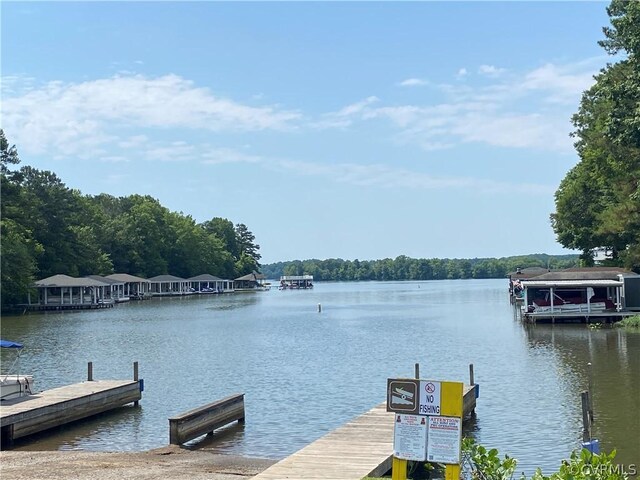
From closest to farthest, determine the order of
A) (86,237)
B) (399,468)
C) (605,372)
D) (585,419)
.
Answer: (399,468) < (585,419) < (605,372) < (86,237)

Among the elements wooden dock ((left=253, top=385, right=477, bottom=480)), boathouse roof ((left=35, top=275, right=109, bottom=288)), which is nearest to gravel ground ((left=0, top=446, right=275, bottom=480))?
wooden dock ((left=253, top=385, right=477, bottom=480))

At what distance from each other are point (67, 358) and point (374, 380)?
18260 mm

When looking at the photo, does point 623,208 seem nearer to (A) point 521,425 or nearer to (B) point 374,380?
(B) point 374,380

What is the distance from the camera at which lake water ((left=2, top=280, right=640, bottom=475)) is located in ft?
68.9

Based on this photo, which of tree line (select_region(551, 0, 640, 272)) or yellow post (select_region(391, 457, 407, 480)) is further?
tree line (select_region(551, 0, 640, 272))

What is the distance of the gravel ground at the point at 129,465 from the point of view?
1517cm

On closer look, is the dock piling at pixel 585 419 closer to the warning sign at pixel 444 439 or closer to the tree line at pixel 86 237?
the warning sign at pixel 444 439

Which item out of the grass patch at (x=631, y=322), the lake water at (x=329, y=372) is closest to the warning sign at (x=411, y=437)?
the lake water at (x=329, y=372)

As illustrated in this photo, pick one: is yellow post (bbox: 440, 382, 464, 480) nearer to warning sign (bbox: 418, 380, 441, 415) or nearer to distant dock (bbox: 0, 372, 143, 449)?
warning sign (bbox: 418, 380, 441, 415)

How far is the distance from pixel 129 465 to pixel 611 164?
51.3 meters

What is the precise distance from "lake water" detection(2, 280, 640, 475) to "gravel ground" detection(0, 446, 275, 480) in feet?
6.74

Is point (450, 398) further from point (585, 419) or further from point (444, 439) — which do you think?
point (585, 419)

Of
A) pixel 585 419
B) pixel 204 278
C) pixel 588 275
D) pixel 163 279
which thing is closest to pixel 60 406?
pixel 585 419

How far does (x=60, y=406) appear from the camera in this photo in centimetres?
2188
